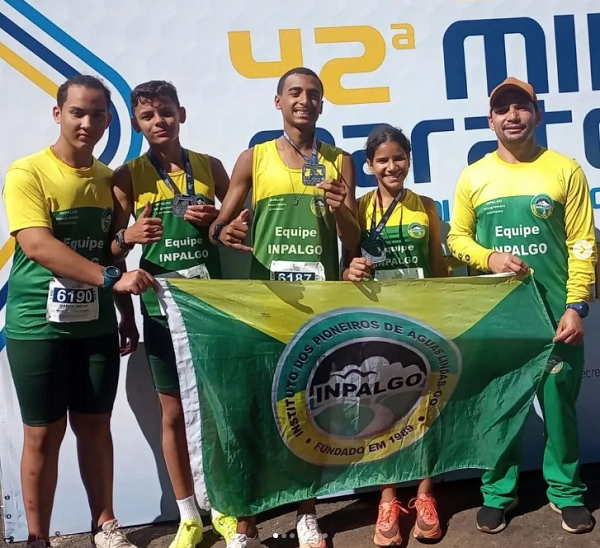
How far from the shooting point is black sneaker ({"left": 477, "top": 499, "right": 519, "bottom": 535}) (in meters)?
3.10

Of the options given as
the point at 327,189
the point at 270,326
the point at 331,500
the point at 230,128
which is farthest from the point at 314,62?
the point at 331,500

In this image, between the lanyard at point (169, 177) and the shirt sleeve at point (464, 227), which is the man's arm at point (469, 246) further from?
the lanyard at point (169, 177)

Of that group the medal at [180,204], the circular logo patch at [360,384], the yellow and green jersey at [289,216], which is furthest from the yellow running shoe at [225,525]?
the medal at [180,204]

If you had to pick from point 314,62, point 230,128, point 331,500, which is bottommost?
point 331,500

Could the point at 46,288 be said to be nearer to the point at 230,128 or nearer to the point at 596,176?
the point at 230,128

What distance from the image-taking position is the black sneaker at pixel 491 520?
310cm

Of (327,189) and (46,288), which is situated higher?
(327,189)

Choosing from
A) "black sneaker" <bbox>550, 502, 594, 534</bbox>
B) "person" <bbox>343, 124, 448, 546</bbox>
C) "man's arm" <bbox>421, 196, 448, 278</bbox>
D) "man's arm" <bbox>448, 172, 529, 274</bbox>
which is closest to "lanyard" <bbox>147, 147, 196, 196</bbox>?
"person" <bbox>343, 124, 448, 546</bbox>

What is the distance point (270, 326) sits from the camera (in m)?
2.77

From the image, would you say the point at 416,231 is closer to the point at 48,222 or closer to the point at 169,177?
the point at 169,177

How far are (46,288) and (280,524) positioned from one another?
1614 millimetres

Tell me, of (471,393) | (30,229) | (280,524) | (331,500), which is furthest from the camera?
(331,500)

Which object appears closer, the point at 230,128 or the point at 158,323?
the point at 158,323

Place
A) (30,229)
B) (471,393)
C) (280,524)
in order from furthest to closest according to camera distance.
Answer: (280,524)
(471,393)
(30,229)
